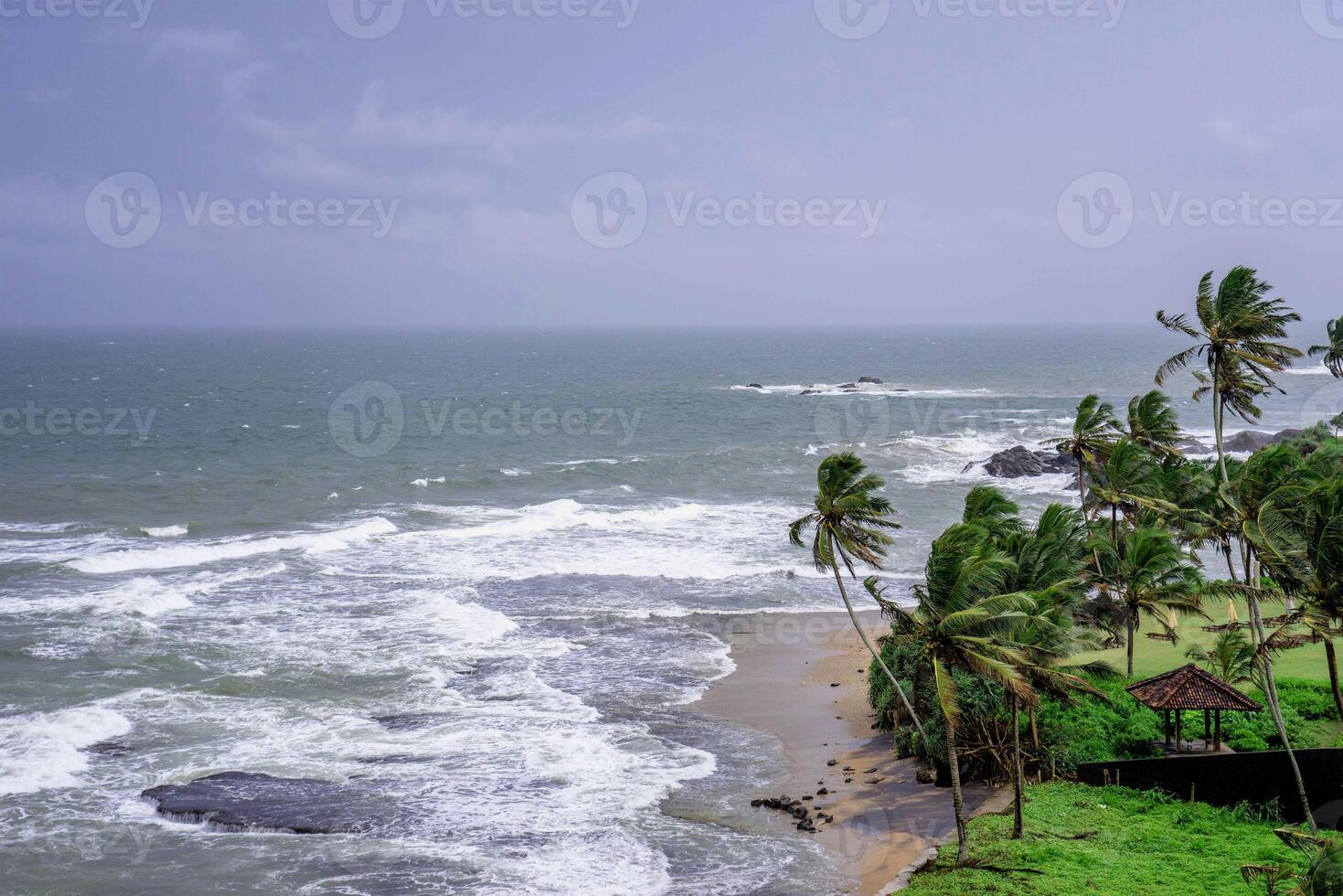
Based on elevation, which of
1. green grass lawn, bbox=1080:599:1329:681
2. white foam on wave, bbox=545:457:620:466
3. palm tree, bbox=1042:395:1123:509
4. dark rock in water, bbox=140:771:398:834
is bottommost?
dark rock in water, bbox=140:771:398:834

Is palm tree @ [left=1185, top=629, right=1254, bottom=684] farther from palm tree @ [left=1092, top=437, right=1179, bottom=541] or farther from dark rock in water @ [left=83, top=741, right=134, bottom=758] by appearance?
dark rock in water @ [left=83, top=741, right=134, bottom=758]

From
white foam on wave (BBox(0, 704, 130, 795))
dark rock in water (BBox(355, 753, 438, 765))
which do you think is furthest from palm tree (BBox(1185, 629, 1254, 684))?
white foam on wave (BBox(0, 704, 130, 795))

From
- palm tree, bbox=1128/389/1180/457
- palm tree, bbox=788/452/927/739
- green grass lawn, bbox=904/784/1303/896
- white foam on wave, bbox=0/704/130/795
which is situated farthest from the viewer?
palm tree, bbox=1128/389/1180/457

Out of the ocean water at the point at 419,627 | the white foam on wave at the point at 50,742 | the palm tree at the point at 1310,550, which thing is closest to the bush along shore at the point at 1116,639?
the palm tree at the point at 1310,550

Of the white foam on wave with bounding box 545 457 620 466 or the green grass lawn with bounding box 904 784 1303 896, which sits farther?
the white foam on wave with bounding box 545 457 620 466

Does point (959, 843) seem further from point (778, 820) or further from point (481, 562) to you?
point (481, 562)

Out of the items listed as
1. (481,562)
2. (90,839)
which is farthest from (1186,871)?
(481,562)

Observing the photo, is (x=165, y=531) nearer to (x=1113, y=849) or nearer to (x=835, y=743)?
(x=835, y=743)

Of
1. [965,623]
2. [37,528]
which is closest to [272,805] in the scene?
[965,623]
